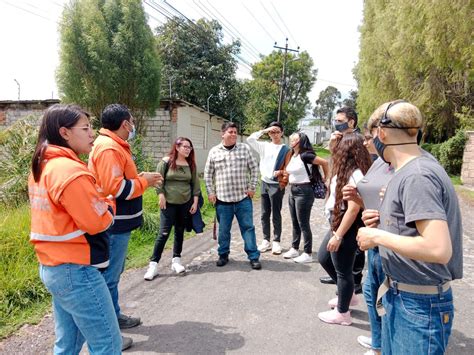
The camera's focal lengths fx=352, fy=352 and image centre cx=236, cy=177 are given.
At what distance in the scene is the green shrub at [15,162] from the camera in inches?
240

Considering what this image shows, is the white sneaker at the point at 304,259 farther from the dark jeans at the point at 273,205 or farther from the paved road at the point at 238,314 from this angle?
the dark jeans at the point at 273,205

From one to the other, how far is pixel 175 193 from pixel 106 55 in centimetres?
826

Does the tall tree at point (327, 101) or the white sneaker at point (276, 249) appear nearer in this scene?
the white sneaker at point (276, 249)

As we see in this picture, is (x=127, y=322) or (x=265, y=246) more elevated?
(x=265, y=246)

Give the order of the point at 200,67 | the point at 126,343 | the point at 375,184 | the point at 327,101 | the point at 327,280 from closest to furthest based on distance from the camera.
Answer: the point at 375,184, the point at 126,343, the point at 327,280, the point at 200,67, the point at 327,101

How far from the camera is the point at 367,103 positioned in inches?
822

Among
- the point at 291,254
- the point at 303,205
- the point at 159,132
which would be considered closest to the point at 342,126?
the point at 303,205

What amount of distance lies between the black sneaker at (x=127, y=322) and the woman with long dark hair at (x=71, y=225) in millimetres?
1303

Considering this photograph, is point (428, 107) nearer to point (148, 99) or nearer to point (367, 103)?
Answer: point (367, 103)

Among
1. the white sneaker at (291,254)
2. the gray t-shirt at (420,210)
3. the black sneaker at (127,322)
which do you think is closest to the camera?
the gray t-shirt at (420,210)

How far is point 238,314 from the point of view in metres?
3.50

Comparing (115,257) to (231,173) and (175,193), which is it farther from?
(231,173)

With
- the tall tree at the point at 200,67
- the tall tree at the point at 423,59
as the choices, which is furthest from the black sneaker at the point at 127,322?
the tall tree at the point at 200,67

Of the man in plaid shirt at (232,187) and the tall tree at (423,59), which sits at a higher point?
the tall tree at (423,59)
